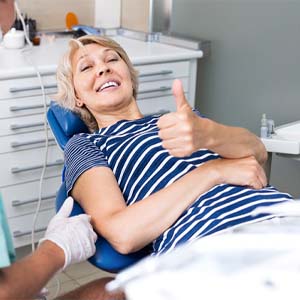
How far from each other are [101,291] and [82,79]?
0.68 m

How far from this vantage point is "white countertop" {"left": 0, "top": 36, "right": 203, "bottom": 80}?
2.32 m

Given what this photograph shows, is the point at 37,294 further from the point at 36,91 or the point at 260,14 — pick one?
the point at 260,14

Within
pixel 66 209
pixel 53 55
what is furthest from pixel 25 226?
pixel 66 209

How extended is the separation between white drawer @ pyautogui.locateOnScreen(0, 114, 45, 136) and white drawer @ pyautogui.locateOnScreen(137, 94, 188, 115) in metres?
0.45

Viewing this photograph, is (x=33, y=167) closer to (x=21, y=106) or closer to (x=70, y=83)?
(x=21, y=106)

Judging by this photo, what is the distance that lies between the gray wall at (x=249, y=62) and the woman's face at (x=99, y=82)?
80 cm

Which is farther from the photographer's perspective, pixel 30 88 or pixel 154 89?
pixel 154 89

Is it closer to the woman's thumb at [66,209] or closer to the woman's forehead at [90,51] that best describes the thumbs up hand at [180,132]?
the woman's thumb at [66,209]

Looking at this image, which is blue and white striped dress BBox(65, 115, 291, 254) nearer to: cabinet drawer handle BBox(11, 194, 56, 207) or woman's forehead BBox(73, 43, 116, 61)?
woman's forehead BBox(73, 43, 116, 61)

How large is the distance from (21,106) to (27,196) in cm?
36

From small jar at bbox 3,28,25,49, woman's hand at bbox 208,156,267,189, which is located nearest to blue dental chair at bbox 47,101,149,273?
woman's hand at bbox 208,156,267,189

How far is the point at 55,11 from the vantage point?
117 inches

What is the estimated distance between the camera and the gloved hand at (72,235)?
1.31 meters

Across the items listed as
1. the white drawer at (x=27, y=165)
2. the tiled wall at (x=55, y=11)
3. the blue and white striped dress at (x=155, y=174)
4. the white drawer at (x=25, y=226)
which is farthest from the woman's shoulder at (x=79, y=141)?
the tiled wall at (x=55, y=11)
